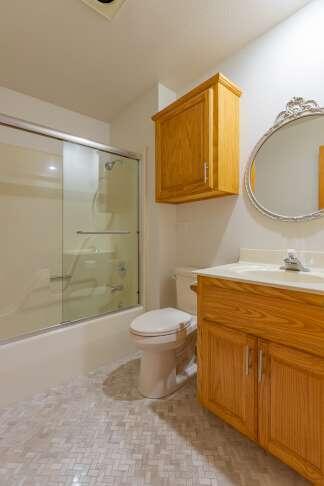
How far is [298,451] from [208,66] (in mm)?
2357

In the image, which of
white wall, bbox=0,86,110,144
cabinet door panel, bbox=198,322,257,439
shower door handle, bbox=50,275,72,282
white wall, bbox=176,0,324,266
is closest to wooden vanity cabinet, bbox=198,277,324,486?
cabinet door panel, bbox=198,322,257,439

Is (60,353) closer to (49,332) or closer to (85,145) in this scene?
(49,332)

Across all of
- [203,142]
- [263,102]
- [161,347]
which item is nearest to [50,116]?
[203,142]

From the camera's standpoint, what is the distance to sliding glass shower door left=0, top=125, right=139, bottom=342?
197 centimetres

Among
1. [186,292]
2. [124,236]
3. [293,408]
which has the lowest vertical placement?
[293,408]

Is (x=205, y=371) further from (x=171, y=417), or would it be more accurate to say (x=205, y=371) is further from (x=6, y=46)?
(x=6, y=46)

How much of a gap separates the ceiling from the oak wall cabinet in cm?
34

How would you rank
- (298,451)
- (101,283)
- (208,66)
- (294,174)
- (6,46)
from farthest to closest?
(101,283)
(208,66)
(6,46)
(294,174)
(298,451)

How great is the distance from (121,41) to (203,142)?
882mm

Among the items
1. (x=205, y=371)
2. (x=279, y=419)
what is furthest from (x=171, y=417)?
(x=279, y=419)

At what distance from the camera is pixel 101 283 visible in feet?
6.89

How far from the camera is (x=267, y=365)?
39.0 inches

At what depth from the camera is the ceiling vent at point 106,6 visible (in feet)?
4.32

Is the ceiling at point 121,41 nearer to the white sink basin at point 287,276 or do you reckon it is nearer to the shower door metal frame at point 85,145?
the shower door metal frame at point 85,145
